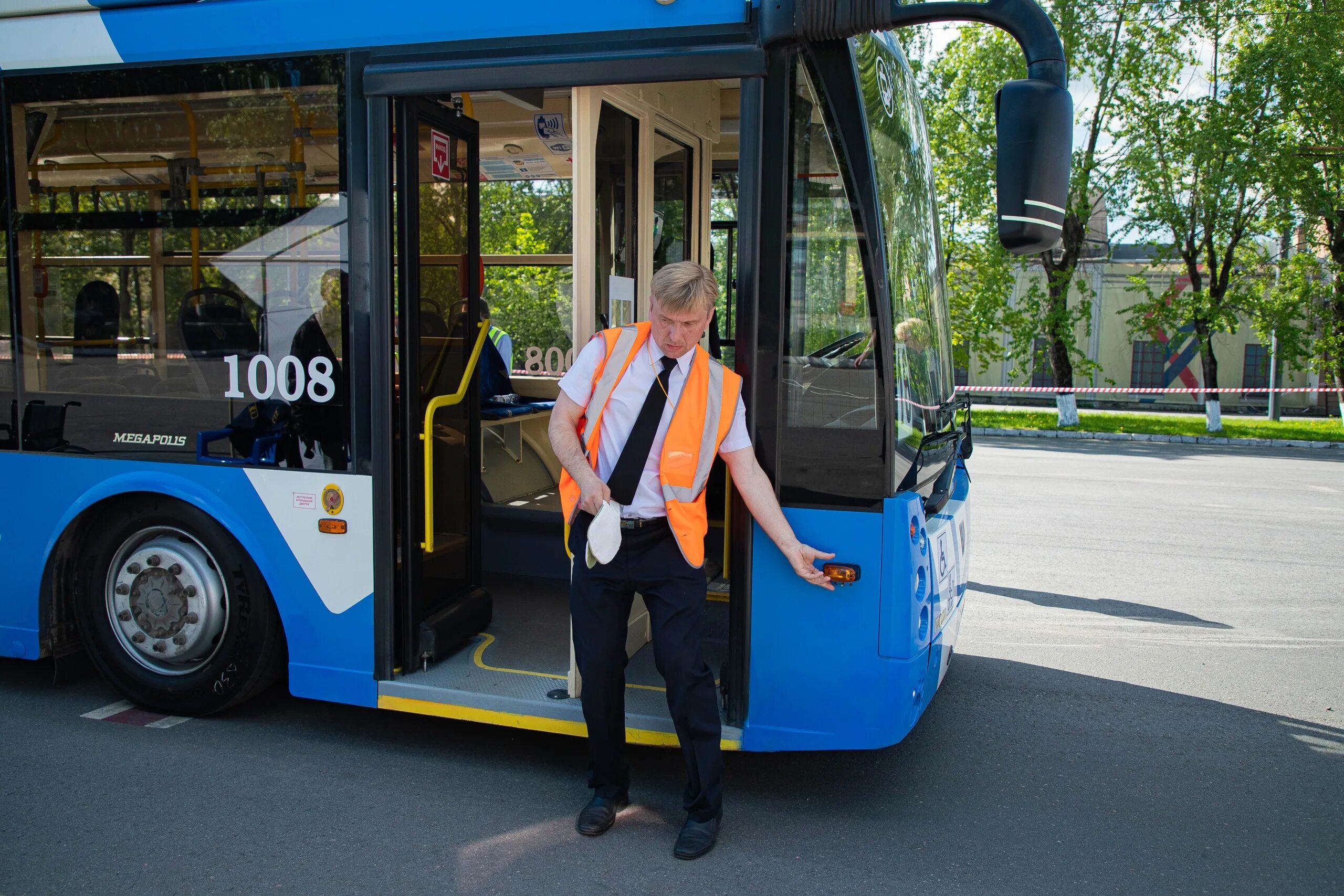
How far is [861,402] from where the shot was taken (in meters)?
3.36

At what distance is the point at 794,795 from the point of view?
3.84m

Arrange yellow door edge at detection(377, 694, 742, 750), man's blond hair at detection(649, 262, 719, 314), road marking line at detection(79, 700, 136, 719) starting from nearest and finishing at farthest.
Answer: man's blond hair at detection(649, 262, 719, 314)
yellow door edge at detection(377, 694, 742, 750)
road marking line at detection(79, 700, 136, 719)

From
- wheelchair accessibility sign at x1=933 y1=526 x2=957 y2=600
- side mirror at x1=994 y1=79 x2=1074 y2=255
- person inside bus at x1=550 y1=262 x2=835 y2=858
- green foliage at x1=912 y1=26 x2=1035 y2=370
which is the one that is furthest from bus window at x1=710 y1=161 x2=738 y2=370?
green foliage at x1=912 y1=26 x2=1035 y2=370

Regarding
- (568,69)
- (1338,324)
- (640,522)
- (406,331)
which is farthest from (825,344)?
(1338,324)

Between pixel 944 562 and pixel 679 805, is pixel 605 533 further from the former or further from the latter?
pixel 944 562

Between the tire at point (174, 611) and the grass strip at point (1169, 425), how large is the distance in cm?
1460

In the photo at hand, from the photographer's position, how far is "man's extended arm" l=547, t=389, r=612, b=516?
10.6 feet

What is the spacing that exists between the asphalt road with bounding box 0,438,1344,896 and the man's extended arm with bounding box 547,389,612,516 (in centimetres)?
113

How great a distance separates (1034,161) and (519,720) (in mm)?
2494

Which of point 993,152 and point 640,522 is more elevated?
point 993,152

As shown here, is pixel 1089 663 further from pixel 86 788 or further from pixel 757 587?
pixel 86 788

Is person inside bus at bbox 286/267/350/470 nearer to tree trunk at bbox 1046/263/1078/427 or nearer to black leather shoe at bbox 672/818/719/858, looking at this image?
black leather shoe at bbox 672/818/719/858

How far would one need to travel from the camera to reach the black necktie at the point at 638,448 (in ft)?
10.7

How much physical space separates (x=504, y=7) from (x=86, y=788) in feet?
Answer: 10.1
